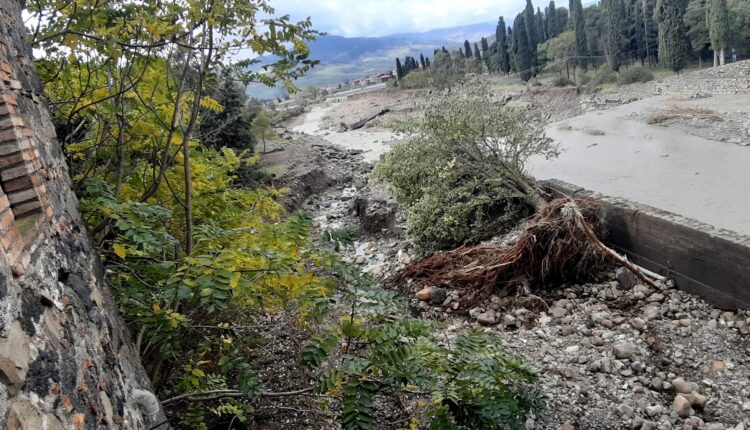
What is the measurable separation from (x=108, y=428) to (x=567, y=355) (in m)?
4.59

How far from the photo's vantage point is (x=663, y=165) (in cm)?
1614

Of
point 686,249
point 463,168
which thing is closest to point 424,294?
point 463,168

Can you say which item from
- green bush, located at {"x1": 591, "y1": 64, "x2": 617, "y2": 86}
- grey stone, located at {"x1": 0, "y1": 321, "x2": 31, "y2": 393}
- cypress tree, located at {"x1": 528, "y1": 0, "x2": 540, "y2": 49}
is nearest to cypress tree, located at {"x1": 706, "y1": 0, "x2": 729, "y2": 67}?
green bush, located at {"x1": 591, "y1": 64, "x2": 617, "y2": 86}

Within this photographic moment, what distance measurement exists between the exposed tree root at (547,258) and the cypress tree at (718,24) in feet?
100

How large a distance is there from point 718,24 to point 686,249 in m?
32.0

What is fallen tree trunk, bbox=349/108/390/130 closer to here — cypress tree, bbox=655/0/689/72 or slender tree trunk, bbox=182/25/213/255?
cypress tree, bbox=655/0/689/72

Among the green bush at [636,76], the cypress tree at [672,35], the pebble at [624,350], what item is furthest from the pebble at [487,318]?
the cypress tree at [672,35]

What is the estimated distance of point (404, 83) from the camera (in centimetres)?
4941

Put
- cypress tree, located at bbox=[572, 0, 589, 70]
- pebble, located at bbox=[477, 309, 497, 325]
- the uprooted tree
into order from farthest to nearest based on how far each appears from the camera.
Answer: cypress tree, located at bbox=[572, 0, 589, 70] < the uprooted tree < pebble, located at bbox=[477, 309, 497, 325]

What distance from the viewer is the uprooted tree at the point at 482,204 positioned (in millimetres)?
7062

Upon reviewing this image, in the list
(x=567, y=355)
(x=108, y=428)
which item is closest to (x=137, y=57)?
(x=108, y=428)

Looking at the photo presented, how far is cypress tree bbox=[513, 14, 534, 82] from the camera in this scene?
42.4m

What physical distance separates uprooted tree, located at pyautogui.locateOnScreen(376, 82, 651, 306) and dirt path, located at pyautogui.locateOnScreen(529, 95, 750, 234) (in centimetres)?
462

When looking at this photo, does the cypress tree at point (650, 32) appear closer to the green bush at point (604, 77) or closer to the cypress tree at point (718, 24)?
the green bush at point (604, 77)
